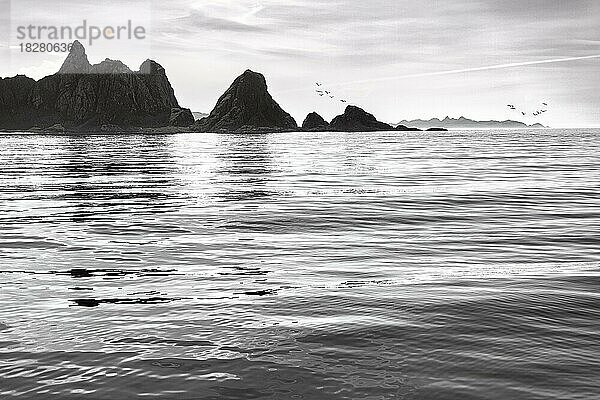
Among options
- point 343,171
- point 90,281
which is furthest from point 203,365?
point 343,171

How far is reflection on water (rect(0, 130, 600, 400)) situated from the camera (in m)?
6.63

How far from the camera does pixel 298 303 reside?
389 inches

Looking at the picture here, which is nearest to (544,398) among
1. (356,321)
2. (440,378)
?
(440,378)

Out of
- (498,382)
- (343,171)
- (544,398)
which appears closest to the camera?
(544,398)

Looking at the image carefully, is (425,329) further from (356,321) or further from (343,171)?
(343,171)

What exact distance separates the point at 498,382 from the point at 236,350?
292cm

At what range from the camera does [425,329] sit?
852 centimetres

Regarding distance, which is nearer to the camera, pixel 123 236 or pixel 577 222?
pixel 123 236

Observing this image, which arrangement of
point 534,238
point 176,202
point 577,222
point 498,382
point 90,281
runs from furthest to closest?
point 176,202 → point 577,222 → point 534,238 → point 90,281 → point 498,382

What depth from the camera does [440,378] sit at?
6.67 m

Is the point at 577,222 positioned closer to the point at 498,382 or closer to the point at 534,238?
the point at 534,238

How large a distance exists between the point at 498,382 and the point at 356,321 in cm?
263

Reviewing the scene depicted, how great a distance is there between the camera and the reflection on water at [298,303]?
6.63m

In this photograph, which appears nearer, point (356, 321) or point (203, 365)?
point (203, 365)
